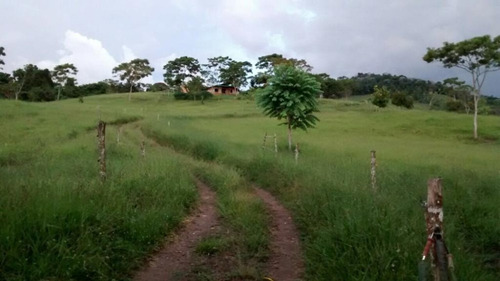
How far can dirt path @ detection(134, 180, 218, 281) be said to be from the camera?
666 cm

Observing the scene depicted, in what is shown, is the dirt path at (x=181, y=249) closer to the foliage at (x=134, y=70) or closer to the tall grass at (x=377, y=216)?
the tall grass at (x=377, y=216)

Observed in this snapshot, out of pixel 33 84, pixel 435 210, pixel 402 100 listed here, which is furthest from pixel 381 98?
pixel 33 84

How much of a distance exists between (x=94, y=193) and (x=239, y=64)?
8859 centimetres

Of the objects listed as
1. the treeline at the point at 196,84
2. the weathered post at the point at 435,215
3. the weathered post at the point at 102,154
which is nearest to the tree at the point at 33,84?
the treeline at the point at 196,84

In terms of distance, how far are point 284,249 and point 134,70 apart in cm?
8454

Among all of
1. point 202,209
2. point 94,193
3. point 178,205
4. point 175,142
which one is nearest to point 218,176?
point 202,209

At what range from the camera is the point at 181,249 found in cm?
800

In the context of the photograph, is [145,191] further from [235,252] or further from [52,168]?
[52,168]

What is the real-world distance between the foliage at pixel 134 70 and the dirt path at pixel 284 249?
78185 millimetres

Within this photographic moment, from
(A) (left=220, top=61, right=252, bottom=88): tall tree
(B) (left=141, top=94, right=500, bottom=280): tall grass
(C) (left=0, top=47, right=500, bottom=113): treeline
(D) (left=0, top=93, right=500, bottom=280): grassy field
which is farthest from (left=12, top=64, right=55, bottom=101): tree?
(B) (left=141, top=94, right=500, bottom=280): tall grass

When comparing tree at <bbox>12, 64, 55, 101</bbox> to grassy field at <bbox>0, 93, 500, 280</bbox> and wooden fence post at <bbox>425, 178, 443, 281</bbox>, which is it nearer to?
grassy field at <bbox>0, 93, 500, 280</bbox>

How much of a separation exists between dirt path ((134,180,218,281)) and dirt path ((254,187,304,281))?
1.46 meters

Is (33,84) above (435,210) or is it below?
above

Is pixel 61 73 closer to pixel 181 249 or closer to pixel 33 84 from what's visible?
pixel 33 84
